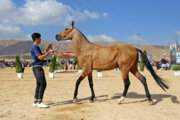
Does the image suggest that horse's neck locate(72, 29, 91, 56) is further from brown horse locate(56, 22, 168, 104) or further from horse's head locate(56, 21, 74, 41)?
horse's head locate(56, 21, 74, 41)

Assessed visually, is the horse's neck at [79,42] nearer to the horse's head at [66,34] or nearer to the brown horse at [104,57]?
the brown horse at [104,57]

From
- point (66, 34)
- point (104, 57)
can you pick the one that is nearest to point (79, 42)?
point (66, 34)

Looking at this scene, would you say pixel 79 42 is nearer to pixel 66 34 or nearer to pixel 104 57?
pixel 66 34

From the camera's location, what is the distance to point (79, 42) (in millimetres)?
6246

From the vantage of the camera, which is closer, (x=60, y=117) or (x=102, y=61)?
(x=60, y=117)

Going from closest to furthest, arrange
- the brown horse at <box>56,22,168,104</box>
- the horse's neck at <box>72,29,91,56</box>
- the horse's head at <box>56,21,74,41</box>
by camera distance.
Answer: the brown horse at <box>56,22,168,104</box>, the horse's neck at <box>72,29,91,56</box>, the horse's head at <box>56,21,74,41</box>

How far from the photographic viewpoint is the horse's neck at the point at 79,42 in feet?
20.3

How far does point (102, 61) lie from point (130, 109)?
73.5 inches

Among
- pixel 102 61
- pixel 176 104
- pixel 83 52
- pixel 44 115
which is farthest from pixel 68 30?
pixel 176 104

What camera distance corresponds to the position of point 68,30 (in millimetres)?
6344

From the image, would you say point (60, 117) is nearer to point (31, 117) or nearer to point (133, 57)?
Answer: point (31, 117)

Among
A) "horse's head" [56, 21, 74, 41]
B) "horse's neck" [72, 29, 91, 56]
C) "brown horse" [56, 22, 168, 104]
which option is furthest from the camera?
"horse's head" [56, 21, 74, 41]

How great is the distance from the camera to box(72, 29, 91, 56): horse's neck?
6.20m

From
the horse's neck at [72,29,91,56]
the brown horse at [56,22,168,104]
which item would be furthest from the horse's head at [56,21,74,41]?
the horse's neck at [72,29,91,56]
